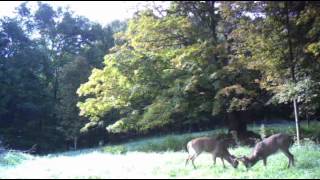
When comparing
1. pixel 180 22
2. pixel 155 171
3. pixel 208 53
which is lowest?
pixel 155 171

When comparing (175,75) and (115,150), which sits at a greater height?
(175,75)

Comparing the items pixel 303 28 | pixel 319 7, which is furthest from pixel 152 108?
pixel 319 7

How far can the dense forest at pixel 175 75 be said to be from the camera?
17750 mm

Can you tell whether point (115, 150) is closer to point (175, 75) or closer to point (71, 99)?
point (175, 75)

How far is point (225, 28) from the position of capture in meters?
18.8

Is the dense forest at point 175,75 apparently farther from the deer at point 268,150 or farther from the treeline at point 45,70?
the deer at point 268,150

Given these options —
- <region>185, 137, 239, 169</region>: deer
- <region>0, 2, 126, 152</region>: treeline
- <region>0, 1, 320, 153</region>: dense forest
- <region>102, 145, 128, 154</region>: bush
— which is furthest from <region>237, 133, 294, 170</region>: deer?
<region>0, 2, 126, 152</region>: treeline

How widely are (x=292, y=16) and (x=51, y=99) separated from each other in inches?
1090

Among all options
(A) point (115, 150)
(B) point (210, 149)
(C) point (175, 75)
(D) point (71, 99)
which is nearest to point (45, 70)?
(D) point (71, 99)

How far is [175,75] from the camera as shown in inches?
943

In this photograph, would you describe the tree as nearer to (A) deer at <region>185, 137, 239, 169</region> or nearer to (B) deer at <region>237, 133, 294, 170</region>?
(A) deer at <region>185, 137, 239, 169</region>

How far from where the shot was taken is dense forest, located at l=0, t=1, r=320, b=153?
58.2ft

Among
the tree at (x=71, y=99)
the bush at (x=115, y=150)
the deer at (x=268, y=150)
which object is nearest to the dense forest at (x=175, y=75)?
the tree at (x=71, y=99)

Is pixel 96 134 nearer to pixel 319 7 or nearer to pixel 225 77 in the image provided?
pixel 225 77
